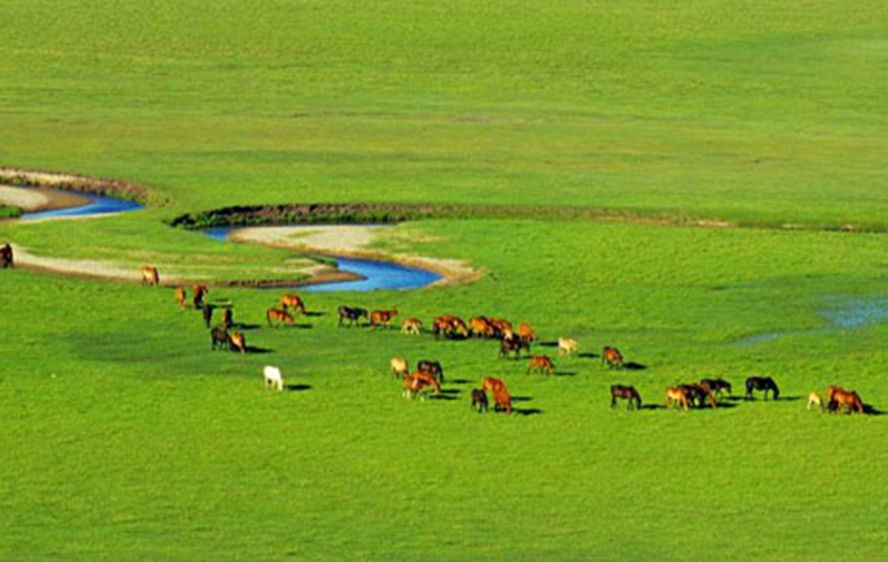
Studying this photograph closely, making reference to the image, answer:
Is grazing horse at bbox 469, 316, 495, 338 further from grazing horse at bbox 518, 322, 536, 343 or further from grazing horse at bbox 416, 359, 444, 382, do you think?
grazing horse at bbox 416, 359, 444, 382

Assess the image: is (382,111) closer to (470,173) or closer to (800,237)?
(470,173)

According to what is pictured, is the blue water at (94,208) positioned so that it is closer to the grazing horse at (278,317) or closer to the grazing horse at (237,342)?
the grazing horse at (278,317)

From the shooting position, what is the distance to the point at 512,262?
160 feet

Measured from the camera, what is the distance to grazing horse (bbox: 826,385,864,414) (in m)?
33.7

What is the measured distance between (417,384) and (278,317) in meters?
7.06

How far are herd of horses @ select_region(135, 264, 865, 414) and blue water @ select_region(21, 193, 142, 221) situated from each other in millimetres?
11923

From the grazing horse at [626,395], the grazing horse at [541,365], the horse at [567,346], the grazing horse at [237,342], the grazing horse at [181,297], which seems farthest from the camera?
the grazing horse at [181,297]

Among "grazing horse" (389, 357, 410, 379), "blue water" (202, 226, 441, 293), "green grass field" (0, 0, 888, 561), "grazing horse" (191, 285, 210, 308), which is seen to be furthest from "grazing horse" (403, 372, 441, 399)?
"blue water" (202, 226, 441, 293)

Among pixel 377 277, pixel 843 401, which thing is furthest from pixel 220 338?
pixel 843 401

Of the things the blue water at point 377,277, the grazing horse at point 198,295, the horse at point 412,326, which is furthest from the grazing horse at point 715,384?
the blue water at point 377,277

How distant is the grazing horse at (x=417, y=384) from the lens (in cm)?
3447

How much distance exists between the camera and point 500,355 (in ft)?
125

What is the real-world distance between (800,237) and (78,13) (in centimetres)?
6109

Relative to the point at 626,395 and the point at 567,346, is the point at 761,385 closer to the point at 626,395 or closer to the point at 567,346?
the point at 626,395
